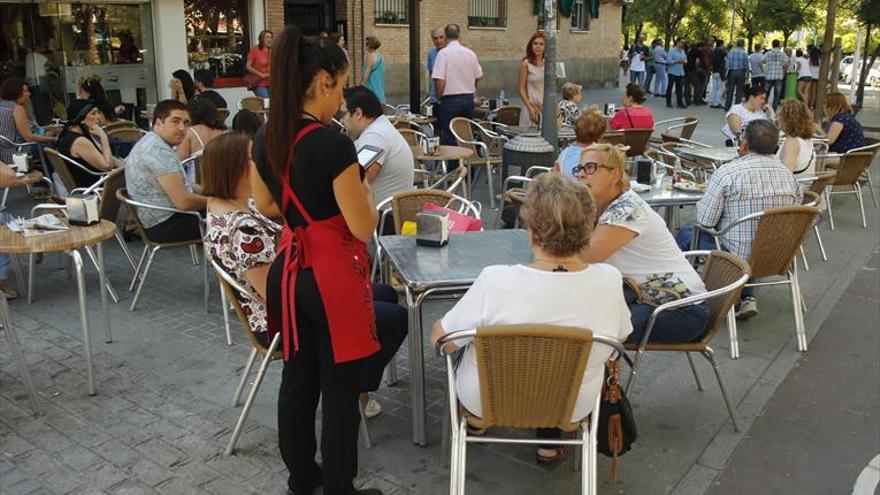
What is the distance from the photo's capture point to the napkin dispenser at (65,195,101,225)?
4.30 metres

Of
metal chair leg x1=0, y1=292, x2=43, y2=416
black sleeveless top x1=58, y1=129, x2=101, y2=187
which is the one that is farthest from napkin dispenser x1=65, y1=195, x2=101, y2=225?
black sleeveless top x1=58, y1=129, x2=101, y2=187

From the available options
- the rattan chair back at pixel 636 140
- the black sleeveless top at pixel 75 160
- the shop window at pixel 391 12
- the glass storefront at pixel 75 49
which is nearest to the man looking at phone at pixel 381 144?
the black sleeveless top at pixel 75 160

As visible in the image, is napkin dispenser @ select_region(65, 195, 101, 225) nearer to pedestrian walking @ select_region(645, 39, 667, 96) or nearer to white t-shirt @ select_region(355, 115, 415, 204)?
white t-shirt @ select_region(355, 115, 415, 204)

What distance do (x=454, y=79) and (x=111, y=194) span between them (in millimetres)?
5070

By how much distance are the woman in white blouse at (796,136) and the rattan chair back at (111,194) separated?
4.92 metres

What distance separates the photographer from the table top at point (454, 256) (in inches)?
130

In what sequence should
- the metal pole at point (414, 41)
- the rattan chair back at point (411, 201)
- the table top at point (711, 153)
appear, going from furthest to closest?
the metal pole at point (414, 41) → the table top at point (711, 153) → the rattan chair back at point (411, 201)

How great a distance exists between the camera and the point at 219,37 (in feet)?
49.6

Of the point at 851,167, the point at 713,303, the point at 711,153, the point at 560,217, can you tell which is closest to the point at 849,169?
the point at 851,167

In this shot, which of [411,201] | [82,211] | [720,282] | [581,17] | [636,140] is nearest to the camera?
[720,282]

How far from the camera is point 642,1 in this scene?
35.7 m

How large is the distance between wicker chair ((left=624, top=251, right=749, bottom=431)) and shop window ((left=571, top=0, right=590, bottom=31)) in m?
23.2

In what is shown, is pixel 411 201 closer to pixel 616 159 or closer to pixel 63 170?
pixel 616 159

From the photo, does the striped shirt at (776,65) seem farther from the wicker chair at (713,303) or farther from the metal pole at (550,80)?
the wicker chair at (713,303)
